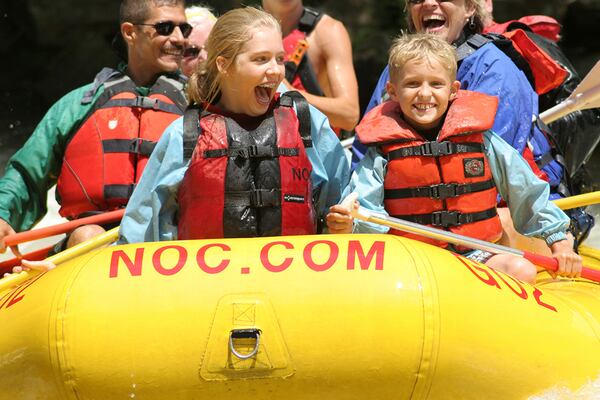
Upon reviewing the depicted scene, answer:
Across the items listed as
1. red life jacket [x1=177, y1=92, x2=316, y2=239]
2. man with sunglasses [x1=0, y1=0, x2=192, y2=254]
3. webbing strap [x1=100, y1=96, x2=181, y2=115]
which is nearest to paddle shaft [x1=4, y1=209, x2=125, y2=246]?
man with sunglasses [x1=0, y1=0, x2=192, y2=254]

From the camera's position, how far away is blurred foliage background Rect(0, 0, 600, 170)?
10219 millimetres

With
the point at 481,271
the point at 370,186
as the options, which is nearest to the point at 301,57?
the point at 370,186

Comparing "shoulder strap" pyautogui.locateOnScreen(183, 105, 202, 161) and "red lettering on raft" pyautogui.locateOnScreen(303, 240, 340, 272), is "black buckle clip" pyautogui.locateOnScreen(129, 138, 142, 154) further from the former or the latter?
"red lettering on raft" pyautogui.locateOnScreen(303, 240, 340, 272)

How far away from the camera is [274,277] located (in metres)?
2.79

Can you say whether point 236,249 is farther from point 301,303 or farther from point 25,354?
point 25,354

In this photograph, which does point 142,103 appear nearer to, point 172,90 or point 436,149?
point 172,90

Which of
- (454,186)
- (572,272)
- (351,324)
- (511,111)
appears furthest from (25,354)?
(511,111)

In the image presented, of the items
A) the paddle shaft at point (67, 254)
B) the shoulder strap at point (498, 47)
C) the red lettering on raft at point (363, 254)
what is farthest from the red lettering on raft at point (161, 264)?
the shoulder strap at point (498, 47)

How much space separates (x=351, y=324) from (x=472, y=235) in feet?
2.79

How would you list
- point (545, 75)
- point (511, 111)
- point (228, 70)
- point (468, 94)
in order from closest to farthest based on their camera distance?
point (228, 70) → point (468, 94) → point (511, 111) → point (545, 75)

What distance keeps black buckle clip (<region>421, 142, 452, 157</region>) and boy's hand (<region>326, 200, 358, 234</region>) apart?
0.34m

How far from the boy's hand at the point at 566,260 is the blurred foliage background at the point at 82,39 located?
686cm

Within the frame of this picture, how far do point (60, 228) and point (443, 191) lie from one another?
130 centimetres

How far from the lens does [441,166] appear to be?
3434 millimetres
